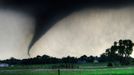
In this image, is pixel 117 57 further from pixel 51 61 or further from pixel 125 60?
pixel 51 61

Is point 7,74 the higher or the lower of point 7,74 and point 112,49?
the lower

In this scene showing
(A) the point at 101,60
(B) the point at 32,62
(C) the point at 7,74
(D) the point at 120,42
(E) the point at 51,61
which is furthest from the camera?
(A) the point at 101,60

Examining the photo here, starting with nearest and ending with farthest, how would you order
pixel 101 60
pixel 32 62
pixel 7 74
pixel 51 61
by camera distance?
pixel 7 74
pixel 32 62
pixel 51 61
pixel 101 60

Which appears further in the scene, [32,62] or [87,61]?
[87,61]

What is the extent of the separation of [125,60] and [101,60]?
48.3ft

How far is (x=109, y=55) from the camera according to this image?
100562mm

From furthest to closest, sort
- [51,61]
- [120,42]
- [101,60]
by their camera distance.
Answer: [101,60] < [120,42] < [51,61]

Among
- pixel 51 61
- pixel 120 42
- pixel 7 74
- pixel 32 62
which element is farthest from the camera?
pixel 120 42

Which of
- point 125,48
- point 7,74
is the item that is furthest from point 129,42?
point 7,74

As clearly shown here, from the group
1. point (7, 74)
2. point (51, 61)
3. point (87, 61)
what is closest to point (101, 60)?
point (87, 61)

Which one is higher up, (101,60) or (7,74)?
(101,60)

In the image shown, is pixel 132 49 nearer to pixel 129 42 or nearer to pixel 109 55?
pixel 129 42

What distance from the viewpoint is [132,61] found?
9319cm

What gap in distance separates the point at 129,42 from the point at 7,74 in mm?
60067
